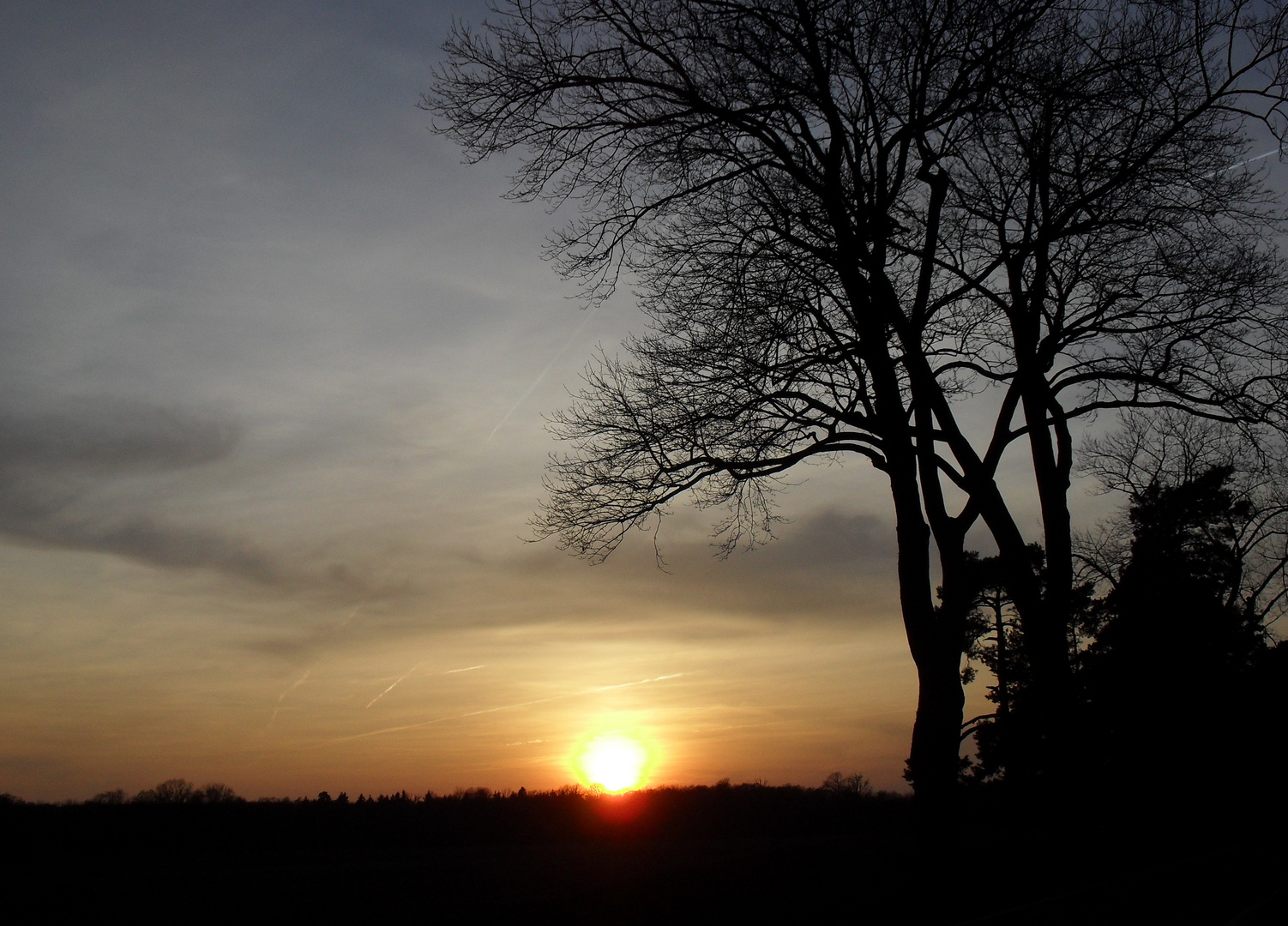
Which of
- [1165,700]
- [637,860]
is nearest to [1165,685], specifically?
[1165,700]

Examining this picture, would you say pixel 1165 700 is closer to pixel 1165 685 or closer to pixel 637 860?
pixel 1165 685

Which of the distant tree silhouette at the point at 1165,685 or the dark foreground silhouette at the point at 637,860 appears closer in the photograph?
the dark foreground silhouette at the point at 637,860

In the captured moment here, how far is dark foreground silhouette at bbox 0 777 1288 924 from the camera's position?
964 cm

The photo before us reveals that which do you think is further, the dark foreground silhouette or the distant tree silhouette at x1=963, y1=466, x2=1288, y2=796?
the distant tree silhouette at x1=963, y1=466, x2=1288, y2=796

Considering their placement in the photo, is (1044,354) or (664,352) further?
(1044,354)

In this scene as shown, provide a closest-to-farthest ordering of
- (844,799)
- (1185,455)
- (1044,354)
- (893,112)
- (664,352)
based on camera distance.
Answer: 1. (893,112)
2. (664,352)
3. (1044,354)
4. (1185,455)
5. (844,799)

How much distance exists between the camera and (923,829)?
36.2 ft

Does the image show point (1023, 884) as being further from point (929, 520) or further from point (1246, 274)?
point (1246, 274)

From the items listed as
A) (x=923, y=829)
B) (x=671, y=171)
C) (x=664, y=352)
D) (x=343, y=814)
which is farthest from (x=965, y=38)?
(x=343, y=814)

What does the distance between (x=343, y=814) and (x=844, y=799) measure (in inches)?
791

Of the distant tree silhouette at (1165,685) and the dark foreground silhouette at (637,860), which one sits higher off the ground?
the distant tree silhouette at (1165,685)

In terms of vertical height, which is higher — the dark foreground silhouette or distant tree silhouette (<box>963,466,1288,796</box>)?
distant tree silhouette (<box>963,466,1288,796</box>)

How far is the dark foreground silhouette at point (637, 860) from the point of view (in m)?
9.64

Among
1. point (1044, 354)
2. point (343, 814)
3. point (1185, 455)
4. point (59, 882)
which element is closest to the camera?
point (1044, 354)
